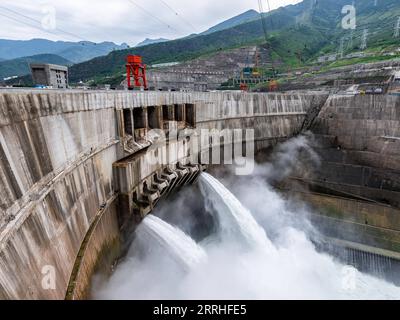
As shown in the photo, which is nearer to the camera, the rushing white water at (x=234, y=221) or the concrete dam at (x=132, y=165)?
the concrete dam at (x=132, y=165)

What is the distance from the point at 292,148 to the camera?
2683 centimetres

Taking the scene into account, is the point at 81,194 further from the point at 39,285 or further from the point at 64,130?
the point at 39,285

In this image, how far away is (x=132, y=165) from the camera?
13.0 metres

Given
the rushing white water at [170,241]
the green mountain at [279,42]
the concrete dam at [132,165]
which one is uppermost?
the green mountain at [279,42]

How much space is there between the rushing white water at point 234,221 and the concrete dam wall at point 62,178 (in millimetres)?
5327

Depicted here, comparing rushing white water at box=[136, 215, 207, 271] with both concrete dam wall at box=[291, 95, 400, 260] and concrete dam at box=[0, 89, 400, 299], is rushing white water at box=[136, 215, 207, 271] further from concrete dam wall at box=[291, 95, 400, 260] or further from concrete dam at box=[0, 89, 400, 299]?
concrete dam wall at box=[291, 95, 400, 260]

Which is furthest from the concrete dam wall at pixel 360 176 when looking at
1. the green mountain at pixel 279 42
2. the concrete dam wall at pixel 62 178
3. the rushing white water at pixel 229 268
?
the green mountain at pixel 279 42

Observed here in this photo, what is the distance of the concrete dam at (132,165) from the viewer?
6227 mm

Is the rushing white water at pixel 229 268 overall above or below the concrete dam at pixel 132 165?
below

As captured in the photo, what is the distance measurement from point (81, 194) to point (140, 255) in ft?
18.9

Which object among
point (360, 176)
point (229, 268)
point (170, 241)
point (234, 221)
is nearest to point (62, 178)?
point (170, 241)

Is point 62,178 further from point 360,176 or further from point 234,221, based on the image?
point 360,176

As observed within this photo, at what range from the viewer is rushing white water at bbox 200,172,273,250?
52.9 ft

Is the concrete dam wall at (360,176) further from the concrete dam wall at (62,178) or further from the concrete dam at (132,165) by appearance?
the concrete dam wall at (62,178)
